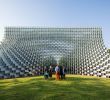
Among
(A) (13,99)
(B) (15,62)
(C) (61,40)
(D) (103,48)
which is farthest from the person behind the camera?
(C) (61,40)

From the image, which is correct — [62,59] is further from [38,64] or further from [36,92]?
[36,92]

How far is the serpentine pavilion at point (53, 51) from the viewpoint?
74625mm

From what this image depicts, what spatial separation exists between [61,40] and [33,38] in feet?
43.9

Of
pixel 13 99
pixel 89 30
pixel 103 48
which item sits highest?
pixel 89 30

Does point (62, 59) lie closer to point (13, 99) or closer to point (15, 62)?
point (15, 62)

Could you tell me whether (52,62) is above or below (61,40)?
below

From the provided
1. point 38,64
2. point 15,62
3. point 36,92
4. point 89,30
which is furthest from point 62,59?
point 36,92

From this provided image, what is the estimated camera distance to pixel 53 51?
8712 centimetres

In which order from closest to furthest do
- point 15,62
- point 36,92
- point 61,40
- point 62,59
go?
point 36,92
point 15,62
point 62,59
point 61,40

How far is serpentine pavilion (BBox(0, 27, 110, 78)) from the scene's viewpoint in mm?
74625

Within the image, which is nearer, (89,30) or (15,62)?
(15,62)

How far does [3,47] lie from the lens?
88875mm

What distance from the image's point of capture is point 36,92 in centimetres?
2119

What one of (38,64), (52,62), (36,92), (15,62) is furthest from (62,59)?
Answer: (36,92)
